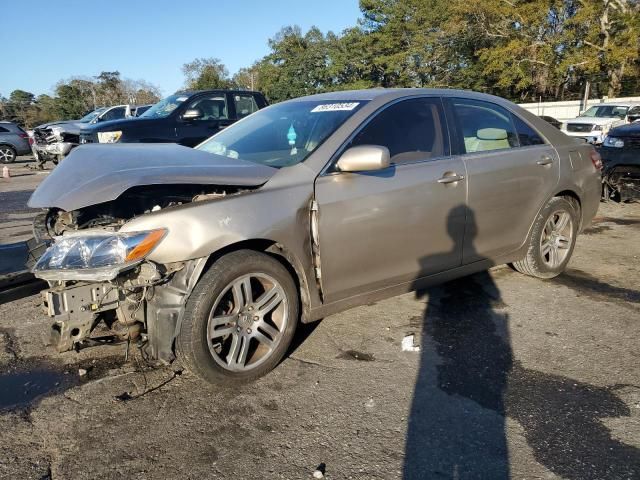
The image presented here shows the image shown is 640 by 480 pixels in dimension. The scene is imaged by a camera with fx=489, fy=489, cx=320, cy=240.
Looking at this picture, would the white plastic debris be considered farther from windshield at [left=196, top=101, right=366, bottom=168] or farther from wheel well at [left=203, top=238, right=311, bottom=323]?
windshield at [left=196, top=101, right=366, bottom=168]

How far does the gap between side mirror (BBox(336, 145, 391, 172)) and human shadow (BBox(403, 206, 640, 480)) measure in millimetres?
940

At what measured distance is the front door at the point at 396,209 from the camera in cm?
315

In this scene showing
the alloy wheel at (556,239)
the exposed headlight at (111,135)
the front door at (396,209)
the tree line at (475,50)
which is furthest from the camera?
the tree line at (475,50)

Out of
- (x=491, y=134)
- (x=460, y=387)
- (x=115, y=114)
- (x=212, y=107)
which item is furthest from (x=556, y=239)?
(x=115, y=114)

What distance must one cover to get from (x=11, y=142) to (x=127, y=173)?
65.7 feet

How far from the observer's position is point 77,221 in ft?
9.65

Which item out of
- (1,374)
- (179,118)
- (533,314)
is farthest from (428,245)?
(179,118)

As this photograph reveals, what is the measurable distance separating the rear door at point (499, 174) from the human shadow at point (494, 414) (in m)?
0.36

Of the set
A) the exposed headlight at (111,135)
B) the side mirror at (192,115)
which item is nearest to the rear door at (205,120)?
the side mirror at (192,115)

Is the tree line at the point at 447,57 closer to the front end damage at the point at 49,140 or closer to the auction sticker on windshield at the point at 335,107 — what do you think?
the front end damage at the point at 49,140

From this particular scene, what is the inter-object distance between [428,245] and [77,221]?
7.74ft

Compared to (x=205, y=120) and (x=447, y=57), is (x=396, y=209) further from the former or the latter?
(x=447, y=57)

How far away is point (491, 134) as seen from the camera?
4.20 metres

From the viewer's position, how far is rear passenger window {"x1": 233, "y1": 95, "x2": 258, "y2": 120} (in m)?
10.6
